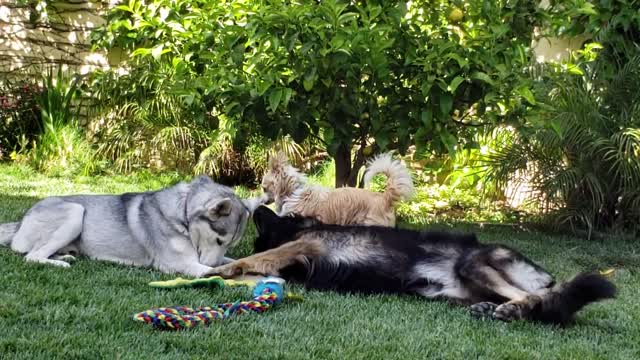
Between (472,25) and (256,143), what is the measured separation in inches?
161

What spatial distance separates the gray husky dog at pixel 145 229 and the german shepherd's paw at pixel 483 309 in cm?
163

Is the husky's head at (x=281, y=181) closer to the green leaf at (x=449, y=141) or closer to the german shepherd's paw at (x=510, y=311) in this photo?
the green leaf at (x=449, y=141)

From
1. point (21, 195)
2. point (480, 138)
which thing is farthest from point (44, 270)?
point (480, 138)

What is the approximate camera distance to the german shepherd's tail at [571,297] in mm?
3629

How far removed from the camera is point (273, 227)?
5.03 metres

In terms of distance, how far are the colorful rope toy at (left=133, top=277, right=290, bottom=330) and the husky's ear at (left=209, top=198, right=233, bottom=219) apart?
0.53m

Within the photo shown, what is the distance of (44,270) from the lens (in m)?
4.27

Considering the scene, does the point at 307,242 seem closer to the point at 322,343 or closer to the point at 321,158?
the point at 322,343

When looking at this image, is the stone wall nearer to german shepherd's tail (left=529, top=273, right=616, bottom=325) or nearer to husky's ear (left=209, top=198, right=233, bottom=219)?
husky's ear (left=209, top=198, right=233, bottom=219)

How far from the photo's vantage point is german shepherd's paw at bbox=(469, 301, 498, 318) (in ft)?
12.9

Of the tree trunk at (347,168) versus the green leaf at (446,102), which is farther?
the tree trunk at (347,168)

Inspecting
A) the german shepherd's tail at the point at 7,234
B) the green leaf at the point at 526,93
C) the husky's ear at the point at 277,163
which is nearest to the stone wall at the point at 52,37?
the husky's ear at the point at 277,163

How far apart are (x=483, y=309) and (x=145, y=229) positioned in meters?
2.30

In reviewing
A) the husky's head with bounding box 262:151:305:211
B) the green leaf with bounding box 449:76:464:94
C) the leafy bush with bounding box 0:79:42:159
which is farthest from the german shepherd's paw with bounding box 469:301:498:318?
the leafy bush with bounding box 0:79:42:159
